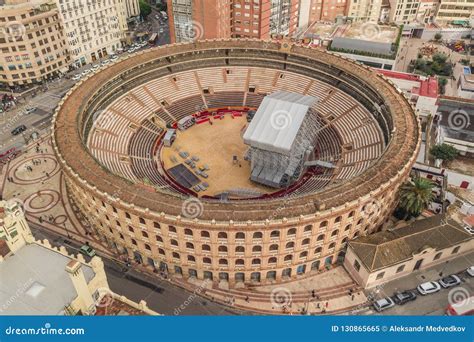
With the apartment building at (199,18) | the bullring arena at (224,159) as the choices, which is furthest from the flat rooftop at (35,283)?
the apartment building at (199,18)

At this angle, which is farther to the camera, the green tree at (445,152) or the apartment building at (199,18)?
the apartment building at (199,18)

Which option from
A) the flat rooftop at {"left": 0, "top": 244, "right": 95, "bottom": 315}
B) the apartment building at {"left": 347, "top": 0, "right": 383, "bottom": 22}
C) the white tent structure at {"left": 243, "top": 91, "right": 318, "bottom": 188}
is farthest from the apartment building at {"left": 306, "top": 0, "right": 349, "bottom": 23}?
the flat rooftop at {"left": 0, "top": 244, "right": 95, "bottom": 315}

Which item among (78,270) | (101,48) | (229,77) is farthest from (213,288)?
(101,48)

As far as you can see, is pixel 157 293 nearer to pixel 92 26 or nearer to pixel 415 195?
pixel 415 195

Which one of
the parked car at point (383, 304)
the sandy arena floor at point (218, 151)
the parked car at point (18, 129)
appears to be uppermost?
the sandy arena floor at point (218, 151)

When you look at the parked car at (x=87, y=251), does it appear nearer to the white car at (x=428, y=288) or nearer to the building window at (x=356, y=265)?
the building window at (x=356, y=265)

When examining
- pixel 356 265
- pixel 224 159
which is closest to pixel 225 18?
pixel 224 159
